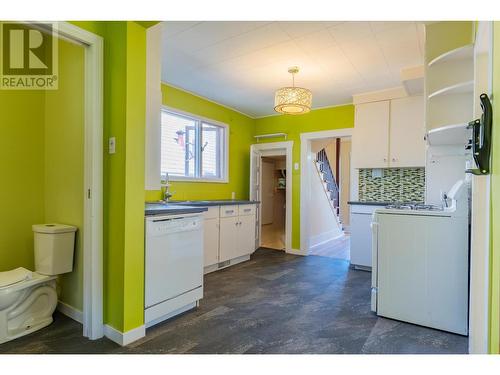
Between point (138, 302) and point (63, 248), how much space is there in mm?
802

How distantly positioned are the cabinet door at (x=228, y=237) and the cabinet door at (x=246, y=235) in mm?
76

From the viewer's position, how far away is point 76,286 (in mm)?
2314

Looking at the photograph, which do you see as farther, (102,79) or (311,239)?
(311,239)

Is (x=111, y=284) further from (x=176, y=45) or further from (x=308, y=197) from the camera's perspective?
(x=308, y=197)

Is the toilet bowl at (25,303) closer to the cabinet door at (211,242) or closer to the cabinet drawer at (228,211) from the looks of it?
the cabinet door at (211,242)

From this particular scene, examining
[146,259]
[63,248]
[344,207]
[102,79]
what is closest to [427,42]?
[102,79]

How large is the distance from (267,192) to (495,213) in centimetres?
645

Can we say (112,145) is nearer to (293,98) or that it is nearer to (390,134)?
(293,98)

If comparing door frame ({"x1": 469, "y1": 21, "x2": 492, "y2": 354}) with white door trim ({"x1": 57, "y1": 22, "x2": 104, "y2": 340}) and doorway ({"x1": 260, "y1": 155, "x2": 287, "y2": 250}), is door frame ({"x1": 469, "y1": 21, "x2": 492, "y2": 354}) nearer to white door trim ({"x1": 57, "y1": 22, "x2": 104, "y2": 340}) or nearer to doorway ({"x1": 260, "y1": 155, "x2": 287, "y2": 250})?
white door trim ({"x1": 57, "y1": 22, "x2": 104, "y2": 340})

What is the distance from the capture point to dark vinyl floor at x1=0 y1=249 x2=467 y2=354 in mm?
1878

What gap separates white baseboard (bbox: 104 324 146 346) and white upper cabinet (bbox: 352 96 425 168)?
3547mm

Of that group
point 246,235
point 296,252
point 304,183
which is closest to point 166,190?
point 246,235
